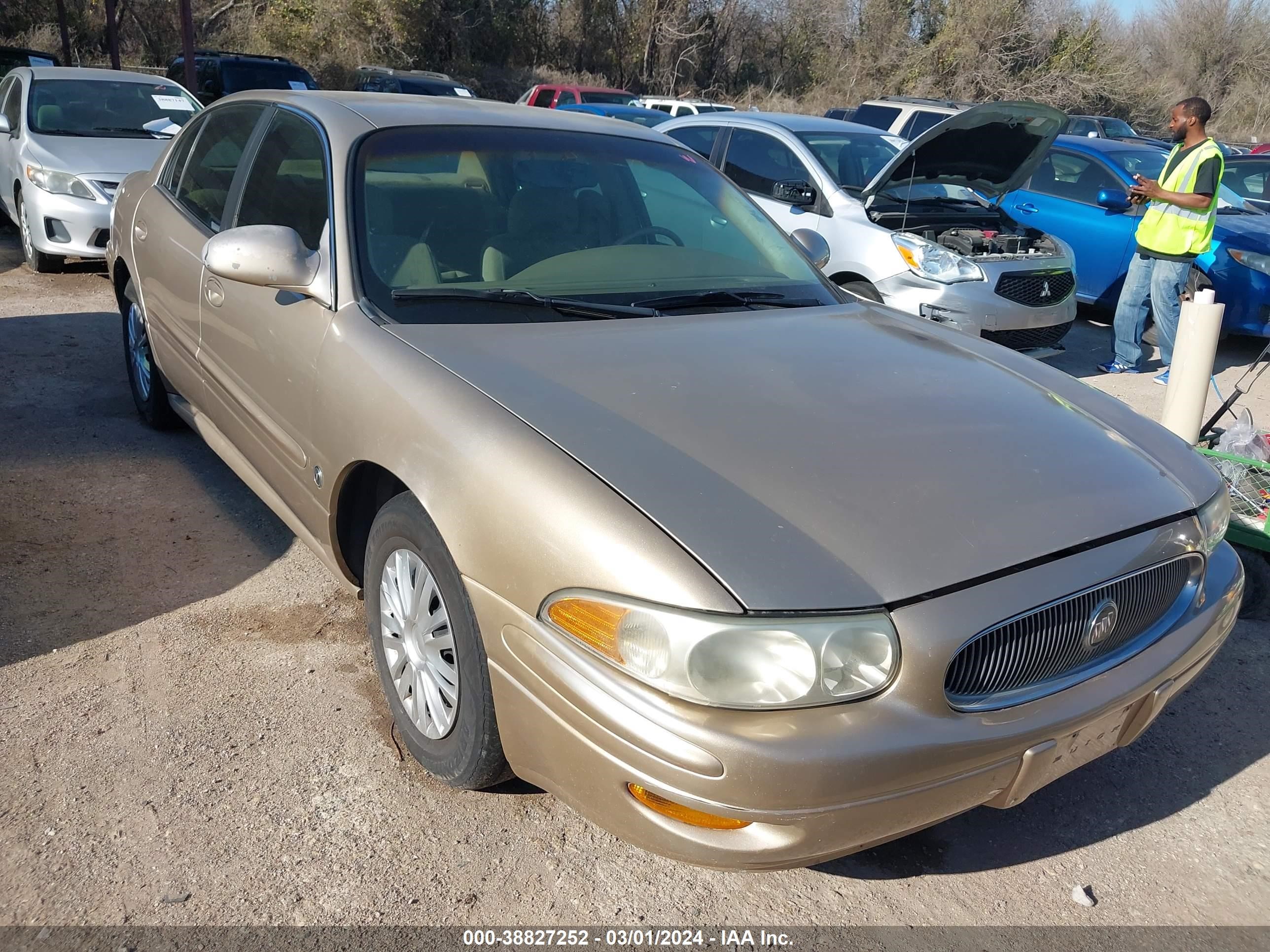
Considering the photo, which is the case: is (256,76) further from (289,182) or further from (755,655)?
(755,655)

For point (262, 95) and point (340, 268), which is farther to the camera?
point (262, 95)

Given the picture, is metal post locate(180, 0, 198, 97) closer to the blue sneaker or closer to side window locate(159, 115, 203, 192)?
side window locate(159, 115, 203, 192)

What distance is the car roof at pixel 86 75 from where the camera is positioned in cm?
876

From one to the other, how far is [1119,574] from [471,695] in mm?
1436

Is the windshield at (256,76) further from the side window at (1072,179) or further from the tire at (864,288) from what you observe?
the tire at (864,288)

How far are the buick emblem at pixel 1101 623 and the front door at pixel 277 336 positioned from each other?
1.98m

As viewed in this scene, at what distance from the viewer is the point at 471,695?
7.65 ft

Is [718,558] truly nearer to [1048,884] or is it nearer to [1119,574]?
[1119,574]

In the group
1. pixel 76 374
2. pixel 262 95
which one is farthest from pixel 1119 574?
pixel 76 374

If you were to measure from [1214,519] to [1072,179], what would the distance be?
755 centimetres

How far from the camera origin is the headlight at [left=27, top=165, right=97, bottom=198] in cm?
773

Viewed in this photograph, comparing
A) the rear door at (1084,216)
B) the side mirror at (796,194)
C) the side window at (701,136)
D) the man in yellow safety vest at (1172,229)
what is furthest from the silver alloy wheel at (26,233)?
the man in yellow safety vest at (1172,229)

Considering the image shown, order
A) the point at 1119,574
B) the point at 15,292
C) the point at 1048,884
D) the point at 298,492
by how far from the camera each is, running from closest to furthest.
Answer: the point at 1119,574 < the point at 1048,884 < the point at 298,492 < the point at 15,292

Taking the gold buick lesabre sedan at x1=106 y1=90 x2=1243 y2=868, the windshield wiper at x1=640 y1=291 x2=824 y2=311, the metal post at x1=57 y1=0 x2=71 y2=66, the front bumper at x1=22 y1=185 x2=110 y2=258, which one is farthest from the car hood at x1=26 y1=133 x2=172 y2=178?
the metal post at x1=57 y1=0 x2=71 y2=66
